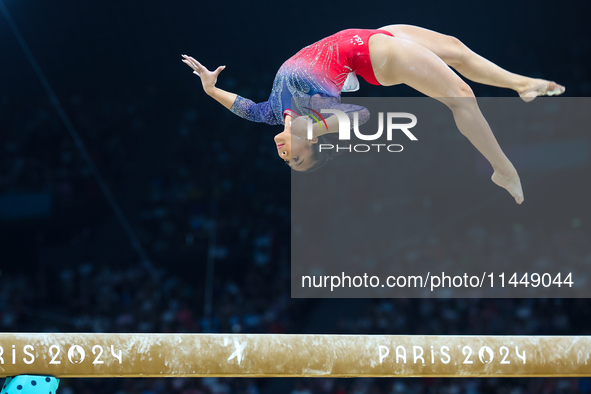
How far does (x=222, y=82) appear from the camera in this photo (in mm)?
5840

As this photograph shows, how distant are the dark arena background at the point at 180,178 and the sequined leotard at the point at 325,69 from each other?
7.17 ft

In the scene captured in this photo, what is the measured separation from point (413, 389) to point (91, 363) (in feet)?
10.3

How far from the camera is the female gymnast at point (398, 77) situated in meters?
2.86

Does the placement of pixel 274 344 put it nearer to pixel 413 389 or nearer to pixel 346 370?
pixel 346 370

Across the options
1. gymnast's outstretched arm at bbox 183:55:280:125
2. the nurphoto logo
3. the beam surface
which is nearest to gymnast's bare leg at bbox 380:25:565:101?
the nurphoto logo

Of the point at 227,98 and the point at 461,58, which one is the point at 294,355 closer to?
the point at 227,98

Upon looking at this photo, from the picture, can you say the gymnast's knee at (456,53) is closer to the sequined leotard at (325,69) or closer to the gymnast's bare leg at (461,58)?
the gymnast's bare leg at (461,58)

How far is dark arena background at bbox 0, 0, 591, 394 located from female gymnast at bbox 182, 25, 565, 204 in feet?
6.68

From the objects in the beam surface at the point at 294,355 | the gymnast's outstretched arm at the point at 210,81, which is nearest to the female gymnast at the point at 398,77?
the gymnast's outstretched arm at the point at 210,81

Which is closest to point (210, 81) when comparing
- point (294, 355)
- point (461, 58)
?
point (461, 58)

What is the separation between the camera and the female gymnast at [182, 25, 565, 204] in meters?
2.86

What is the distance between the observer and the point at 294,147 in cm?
318

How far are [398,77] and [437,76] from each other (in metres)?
0.21

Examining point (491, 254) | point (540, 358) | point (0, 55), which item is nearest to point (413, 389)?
point (491, 254)
